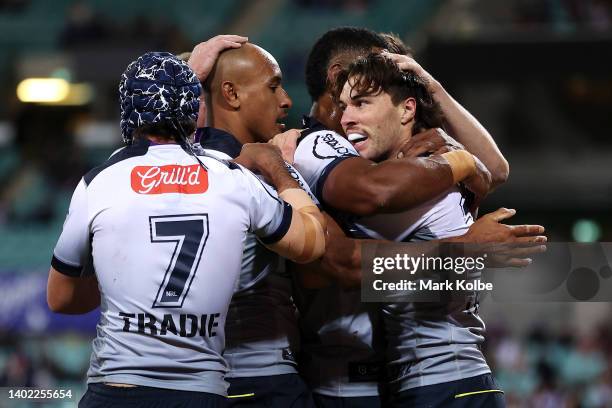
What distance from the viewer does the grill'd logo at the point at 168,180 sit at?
3.03 m

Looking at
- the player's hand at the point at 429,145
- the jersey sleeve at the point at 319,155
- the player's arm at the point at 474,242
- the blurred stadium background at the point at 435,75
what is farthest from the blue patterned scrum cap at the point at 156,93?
the blurred stadium background at the point at 435,75

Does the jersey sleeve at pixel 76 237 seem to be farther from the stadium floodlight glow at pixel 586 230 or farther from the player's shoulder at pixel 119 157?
the stadium floodlight glow at pixel 586 230

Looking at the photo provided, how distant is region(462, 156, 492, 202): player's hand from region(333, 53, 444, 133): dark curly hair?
298 millimetres

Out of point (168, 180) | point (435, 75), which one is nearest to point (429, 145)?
point (168, 180)

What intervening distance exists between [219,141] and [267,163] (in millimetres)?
304

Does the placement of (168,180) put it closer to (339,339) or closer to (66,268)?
(66,268)

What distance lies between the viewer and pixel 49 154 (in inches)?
664

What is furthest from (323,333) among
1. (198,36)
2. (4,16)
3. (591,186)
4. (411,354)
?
(4,16)

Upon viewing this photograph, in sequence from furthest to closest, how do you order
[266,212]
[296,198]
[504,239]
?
1. [504,239]
2. [296,198]
3. [266,212]

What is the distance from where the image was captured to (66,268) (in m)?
3.14

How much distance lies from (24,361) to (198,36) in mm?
7124

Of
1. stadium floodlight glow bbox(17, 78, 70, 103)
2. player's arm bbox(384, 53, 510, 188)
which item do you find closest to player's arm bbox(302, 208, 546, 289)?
player's arm bbox(384, 53, 510, 188)

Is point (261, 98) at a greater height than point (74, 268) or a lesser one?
greater

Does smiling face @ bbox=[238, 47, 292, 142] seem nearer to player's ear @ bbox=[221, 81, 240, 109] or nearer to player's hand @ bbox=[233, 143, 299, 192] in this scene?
player's ear @ bbox=[221, 81, 240, 109]
